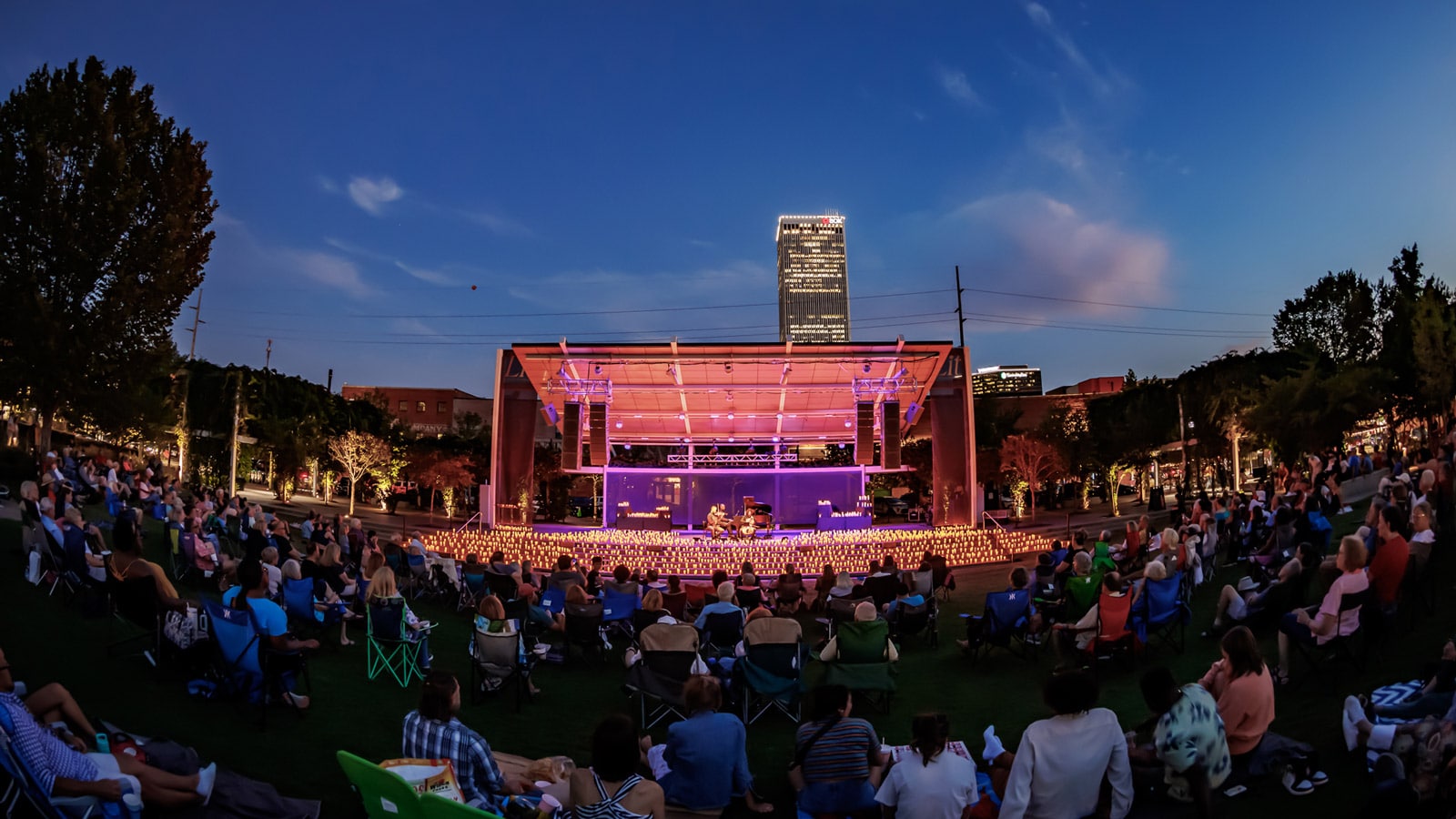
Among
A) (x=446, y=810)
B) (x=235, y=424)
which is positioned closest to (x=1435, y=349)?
(x=446, y=810)

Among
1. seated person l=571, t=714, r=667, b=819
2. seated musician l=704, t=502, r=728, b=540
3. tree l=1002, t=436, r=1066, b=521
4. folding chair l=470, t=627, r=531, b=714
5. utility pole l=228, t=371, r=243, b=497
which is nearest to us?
seated person l=571, t=714, r=667, b=819

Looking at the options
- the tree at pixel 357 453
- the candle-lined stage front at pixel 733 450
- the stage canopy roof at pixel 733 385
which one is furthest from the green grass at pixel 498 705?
the tree at pixel 357 453

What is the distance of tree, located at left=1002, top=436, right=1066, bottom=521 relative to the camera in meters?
32.2

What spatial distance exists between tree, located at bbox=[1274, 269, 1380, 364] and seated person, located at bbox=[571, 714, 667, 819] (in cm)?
2750

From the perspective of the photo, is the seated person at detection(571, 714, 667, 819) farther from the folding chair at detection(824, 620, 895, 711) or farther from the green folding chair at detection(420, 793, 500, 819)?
the folding chair at detection(824, 620, 895, 711)

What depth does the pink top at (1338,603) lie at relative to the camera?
19.0ft

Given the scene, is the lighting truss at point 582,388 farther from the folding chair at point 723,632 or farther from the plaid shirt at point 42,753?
the plaid shirt at point 42,753

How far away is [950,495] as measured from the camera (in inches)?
1017

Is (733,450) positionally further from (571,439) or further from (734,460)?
(571,439)

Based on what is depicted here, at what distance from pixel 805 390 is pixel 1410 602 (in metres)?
20.7

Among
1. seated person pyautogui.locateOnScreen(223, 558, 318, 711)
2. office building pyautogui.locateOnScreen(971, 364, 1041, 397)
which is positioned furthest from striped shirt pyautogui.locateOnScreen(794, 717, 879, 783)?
office building pyautogui.locateOnScreen(971, 364, 1041, 397)

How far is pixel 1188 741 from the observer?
3.53m

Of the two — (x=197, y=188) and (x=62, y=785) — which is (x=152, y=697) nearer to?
(x=62, y=785)

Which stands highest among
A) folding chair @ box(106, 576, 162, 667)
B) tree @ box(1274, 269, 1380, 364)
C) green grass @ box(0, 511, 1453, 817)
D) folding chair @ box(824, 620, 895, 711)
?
tree @ box(1274, 269, 1380, 364)
